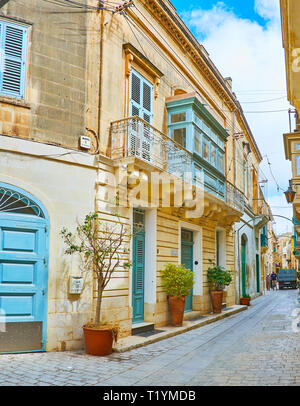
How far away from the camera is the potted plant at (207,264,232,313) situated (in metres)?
14.4

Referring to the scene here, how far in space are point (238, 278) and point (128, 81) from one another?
1227 centimetres

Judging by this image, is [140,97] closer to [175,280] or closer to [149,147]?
[149,147]

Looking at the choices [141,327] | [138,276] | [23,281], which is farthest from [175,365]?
[138,276]

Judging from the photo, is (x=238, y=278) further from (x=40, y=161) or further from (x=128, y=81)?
(x=40, y=161)

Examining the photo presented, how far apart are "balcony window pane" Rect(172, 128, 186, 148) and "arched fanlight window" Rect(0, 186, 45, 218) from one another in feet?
19.7

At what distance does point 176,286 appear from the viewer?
11031 millimetres

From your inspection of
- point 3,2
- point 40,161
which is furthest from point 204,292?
point 3,2

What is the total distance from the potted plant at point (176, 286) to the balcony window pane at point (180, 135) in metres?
3.88

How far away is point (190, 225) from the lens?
13570 millimetres

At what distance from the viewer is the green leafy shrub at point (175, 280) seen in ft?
36.1

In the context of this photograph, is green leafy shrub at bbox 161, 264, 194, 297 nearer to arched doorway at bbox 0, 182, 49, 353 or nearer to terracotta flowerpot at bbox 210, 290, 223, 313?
terracotta flowerpot at bbox 210, 290, 223, 313

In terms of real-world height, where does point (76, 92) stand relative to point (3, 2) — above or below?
below

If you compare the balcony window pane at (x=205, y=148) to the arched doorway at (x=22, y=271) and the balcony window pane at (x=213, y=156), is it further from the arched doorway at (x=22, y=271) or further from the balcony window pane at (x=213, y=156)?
the arched doorway at (x=22, y=271)

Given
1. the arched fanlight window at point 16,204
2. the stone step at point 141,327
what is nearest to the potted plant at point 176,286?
the stone step at point 141,327
